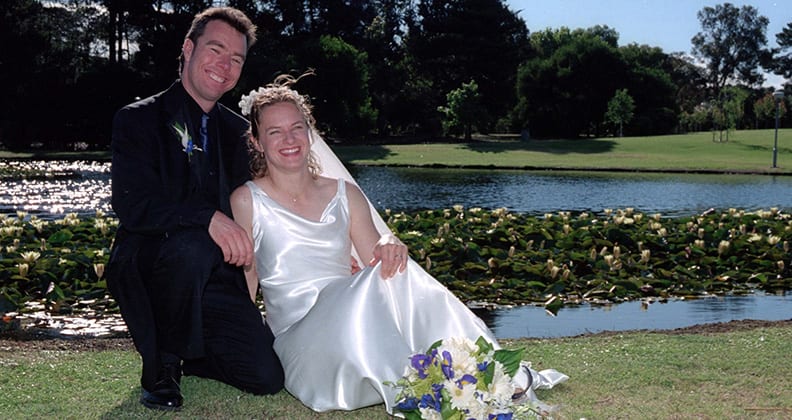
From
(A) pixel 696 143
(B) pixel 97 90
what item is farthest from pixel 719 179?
(B) pixel 97 90

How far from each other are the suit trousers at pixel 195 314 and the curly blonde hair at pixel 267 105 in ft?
2.27

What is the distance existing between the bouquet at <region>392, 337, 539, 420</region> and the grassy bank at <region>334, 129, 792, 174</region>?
33.3 meters

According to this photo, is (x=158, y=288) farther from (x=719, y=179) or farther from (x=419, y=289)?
(x=719, y=179)

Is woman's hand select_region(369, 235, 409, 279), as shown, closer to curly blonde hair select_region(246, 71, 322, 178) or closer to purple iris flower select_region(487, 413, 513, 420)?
curly blonde hair select_region(246, 71, 322, 178)

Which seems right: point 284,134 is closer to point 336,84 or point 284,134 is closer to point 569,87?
point 336,84

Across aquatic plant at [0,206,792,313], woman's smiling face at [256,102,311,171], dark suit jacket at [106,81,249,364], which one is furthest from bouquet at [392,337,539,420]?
aquatic plant at [0,206,792,313]

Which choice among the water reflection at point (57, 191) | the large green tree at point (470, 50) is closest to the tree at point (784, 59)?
the large green tree at point (470, 50)

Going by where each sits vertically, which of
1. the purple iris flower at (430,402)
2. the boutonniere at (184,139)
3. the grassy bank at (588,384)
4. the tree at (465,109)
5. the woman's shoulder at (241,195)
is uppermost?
the tree at (465,109)

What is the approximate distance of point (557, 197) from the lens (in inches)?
905

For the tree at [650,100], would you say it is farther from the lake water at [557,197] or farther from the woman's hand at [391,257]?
the woman's hand at [391,257]

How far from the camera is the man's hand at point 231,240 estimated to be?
4.51m

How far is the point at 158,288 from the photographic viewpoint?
4.57 meters

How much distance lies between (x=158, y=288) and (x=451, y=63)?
6479 cm

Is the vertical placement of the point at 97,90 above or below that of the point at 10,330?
above
